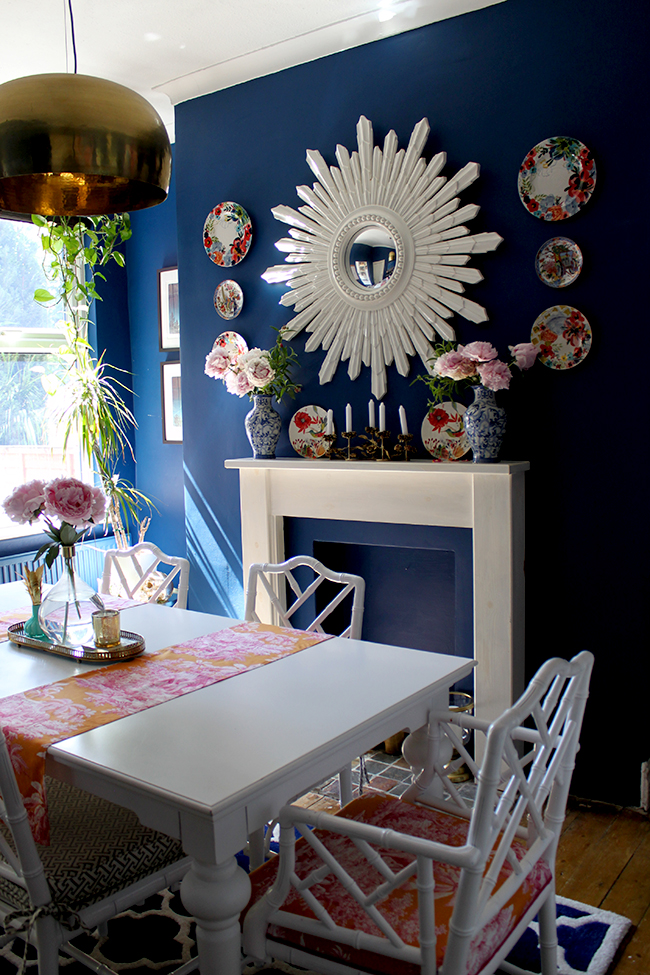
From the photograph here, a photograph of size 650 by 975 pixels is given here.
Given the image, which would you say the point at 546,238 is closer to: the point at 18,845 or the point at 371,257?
the point at 371,257

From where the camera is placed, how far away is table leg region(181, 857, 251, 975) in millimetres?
1244

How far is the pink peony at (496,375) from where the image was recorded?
259 cm

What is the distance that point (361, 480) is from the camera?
3.03 meters

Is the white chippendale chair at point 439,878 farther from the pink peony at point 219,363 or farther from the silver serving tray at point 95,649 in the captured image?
the pink peony at point 219,363

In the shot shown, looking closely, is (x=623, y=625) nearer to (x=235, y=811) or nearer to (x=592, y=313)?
(x=592, y=313)

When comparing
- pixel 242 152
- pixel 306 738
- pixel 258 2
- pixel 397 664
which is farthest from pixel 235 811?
pixel 242 152

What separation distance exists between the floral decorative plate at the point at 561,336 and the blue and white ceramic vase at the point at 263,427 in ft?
3.64

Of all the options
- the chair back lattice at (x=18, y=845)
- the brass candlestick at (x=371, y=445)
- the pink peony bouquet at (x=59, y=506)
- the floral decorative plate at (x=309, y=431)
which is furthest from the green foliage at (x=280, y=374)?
the chair back lattice at (x=18, y=845)

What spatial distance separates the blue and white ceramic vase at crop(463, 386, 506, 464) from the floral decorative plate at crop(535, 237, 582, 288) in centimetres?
43

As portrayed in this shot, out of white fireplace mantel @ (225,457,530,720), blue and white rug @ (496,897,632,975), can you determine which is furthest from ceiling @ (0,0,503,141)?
blue and white rug @ (496,897,632,975)

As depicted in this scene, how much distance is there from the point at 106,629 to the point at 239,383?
4.82ft

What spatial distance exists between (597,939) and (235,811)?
123cm

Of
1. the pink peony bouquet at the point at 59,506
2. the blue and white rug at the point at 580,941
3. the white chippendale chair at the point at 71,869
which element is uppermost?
the pink peony bouquet at the point at 59,506

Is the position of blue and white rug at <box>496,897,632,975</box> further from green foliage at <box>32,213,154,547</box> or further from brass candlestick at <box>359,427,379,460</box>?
green foliage at <box>32,213,154,547</box>
